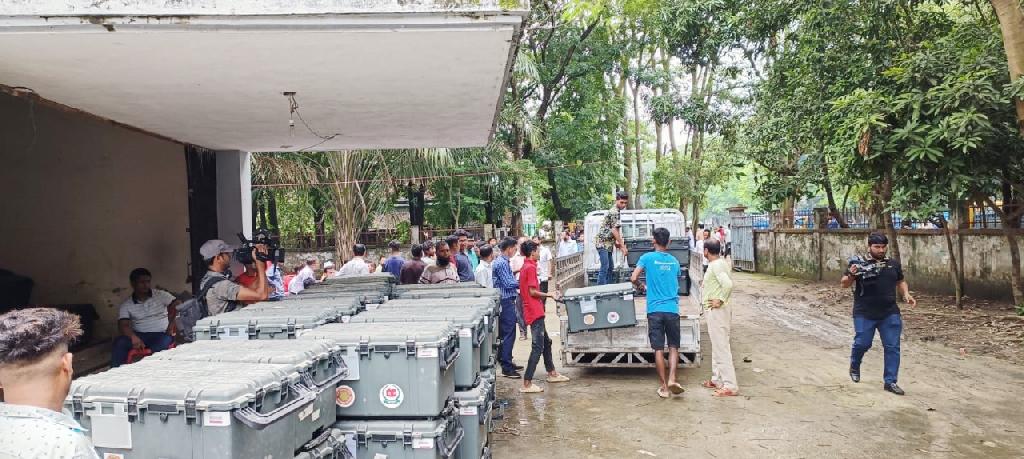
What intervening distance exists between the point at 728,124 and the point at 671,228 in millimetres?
8253

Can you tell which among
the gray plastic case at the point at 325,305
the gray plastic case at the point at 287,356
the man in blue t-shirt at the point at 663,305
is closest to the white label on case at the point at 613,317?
the man in blue t-shirt at the point at 663,305

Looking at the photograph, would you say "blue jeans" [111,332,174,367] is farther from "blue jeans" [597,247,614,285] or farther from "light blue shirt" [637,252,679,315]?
"blue jeans" [597,247,614,285]

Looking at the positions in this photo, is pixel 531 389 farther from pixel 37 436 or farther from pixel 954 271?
pixel 954 271

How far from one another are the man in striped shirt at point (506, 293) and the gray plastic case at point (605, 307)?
0.62 m

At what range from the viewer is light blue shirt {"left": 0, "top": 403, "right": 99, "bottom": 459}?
5.84 feet

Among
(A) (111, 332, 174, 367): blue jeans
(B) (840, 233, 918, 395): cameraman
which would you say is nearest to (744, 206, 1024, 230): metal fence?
(B) (840, 233, 918, 395): cameraman

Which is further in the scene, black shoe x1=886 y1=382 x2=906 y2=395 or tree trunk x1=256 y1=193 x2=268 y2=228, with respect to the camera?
tree trunk x1=256 y1=193 x2=268 y2=228

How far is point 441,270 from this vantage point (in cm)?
766

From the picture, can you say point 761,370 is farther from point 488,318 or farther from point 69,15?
point 69,15

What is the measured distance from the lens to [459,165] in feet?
60.4

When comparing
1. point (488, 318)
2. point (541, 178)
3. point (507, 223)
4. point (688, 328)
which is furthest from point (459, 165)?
point (488, 318)

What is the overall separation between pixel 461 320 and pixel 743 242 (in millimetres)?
20858

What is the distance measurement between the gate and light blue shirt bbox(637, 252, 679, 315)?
56.7ft

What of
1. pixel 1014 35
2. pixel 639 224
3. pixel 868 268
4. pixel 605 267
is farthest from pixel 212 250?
pixel 1014 35
